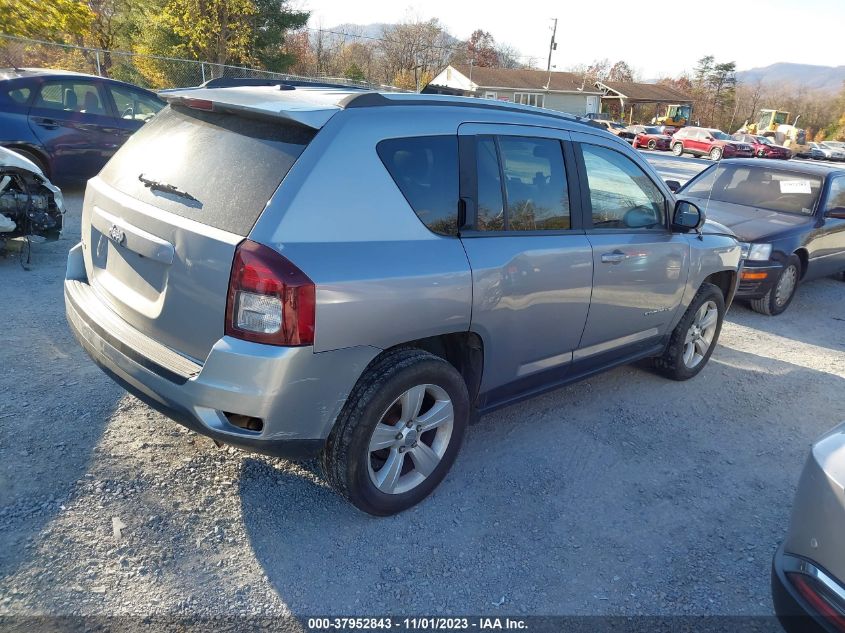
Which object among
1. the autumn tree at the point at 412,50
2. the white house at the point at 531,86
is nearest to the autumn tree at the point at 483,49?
the autumn tree at the point at 412,50

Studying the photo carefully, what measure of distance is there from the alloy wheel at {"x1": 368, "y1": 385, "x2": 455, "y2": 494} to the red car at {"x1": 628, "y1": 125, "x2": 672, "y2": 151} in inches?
1565

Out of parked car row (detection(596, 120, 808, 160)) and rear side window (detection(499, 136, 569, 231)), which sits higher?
rear side window (detection(499, 136, 569, 231))

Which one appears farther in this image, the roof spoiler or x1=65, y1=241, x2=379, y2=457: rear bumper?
the roof spoiler

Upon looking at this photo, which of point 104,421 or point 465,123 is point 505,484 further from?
point 104,421

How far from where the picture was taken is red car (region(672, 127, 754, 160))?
1435 inches

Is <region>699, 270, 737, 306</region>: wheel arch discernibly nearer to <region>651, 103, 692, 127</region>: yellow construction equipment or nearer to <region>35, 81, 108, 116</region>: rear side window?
<region>35, 81, 108, 116</region>: rear side window

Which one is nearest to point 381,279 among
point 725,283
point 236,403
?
point 236,403

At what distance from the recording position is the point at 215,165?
111 inches

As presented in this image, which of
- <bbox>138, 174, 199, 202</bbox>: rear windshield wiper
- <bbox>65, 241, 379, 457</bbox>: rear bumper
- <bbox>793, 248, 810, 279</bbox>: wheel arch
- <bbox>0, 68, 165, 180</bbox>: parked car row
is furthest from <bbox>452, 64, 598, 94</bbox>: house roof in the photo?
<bbox>65, 241, 379, 457</bbox>: rear bumper

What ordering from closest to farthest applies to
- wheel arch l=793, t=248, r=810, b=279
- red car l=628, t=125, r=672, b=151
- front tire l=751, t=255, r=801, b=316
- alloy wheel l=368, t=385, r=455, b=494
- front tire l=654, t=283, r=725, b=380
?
1. alloy wheel l=368, t=385, r=455, b=494
2. front tire l=654, t=283, r=725, b=380
3. front tire l=751, t=255, r=801, b=316
4. wheel arch l=793, t=248, r=810, b=279
5. red car l=628, t=125, r=672, b=151

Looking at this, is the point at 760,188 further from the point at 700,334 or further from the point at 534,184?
the point at 534,184

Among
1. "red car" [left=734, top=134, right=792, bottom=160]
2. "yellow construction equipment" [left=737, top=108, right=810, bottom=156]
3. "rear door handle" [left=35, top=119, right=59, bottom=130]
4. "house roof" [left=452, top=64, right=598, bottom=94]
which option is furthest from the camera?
"house roof" [left=452, top=64, right=598, bottom=94]

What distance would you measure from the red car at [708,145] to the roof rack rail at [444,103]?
1428 inches

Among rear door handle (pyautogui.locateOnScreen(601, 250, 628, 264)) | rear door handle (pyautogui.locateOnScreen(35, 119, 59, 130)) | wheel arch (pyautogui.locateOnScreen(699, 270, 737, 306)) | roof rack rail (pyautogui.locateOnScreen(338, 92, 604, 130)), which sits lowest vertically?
wheel arch (pyautogui.locateOnScreen(699, 270, 737, 306))
